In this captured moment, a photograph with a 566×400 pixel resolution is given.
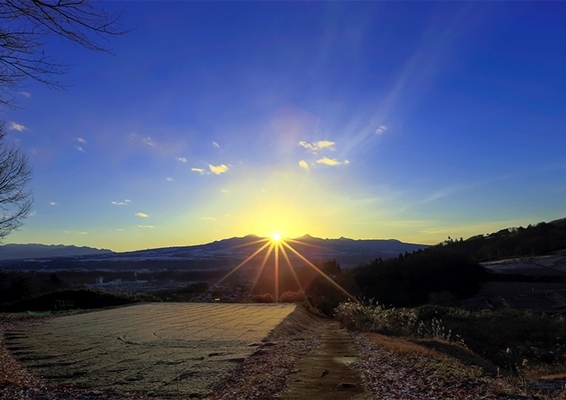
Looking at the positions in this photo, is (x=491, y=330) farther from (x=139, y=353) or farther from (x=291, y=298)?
(x=291, y=298)

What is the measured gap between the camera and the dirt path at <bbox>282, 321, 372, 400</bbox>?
9.16m

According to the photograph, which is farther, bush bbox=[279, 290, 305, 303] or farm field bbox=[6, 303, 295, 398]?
bush bbox=[279, 290, 305, 303]

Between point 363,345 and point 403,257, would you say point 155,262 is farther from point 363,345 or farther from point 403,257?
point 363,345

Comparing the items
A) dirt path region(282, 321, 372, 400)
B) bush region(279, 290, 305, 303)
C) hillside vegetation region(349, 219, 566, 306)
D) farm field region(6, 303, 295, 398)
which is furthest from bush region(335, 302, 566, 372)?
hillside vegetation region(349, 219, 566, 306)

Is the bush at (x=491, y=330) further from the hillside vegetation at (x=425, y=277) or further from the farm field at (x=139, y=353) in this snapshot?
the hillside vegetation at (x=425, y=277)

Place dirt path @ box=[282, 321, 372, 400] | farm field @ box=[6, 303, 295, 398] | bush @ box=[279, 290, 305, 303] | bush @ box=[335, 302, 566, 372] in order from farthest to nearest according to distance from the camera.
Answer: bush @ box=[279, 290, 305, 303] < bush @ box=[335, 302, 566, 372] < farm field @ box=[6, 303, 295, 398] < dirt path @ box=[282, 321, 372, 400]

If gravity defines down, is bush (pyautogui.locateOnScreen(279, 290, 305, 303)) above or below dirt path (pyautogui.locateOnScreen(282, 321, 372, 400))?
below

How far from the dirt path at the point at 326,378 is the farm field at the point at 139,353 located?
1847mm

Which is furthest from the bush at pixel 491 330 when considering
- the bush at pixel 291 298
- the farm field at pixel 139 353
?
the bush at pixel 291 298

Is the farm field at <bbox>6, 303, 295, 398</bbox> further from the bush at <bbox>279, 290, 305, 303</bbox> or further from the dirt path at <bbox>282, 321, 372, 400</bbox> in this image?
the bush at <bbox>279, 290, 305, 303</bbox>

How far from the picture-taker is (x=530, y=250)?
91.2 metres

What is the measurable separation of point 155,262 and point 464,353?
173290 mm

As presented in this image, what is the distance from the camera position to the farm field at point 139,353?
33.7 feet

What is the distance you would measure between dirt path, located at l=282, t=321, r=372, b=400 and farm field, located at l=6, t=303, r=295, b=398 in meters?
1.85
